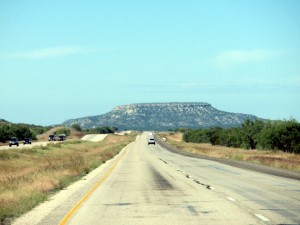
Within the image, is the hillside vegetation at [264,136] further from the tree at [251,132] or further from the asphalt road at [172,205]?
the asphalt road at [172,205]

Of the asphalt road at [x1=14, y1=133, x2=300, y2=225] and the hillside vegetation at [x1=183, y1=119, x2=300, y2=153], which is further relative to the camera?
the hillside vegetation at [x1=183, y1=119, x2=300, y2=153]

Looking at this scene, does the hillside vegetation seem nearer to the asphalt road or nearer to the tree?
the tree

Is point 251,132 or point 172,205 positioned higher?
point 251,132

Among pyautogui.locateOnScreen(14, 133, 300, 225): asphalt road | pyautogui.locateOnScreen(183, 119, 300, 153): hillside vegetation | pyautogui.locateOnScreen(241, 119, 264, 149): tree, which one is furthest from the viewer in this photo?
pyautogui.locateOnScreen(241, 119, 264, 149): tree

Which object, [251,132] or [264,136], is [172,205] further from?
[251,132]

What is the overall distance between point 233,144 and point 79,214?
9878 centimetres

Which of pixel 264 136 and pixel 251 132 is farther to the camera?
pixel 251 132

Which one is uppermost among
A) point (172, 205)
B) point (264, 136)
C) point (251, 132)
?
point (251, 132)

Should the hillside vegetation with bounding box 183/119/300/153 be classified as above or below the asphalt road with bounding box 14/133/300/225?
above

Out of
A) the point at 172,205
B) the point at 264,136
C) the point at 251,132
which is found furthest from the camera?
the point at 251,132

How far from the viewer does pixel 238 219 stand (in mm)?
13602

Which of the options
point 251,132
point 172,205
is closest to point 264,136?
point 251,132

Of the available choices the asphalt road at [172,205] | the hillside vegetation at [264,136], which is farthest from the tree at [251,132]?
the asphalt road at [172,205]

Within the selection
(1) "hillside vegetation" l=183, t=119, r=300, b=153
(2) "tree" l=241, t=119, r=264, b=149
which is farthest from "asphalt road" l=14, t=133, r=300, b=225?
(2) "tree" l=241, t=119, r=264, b=149
